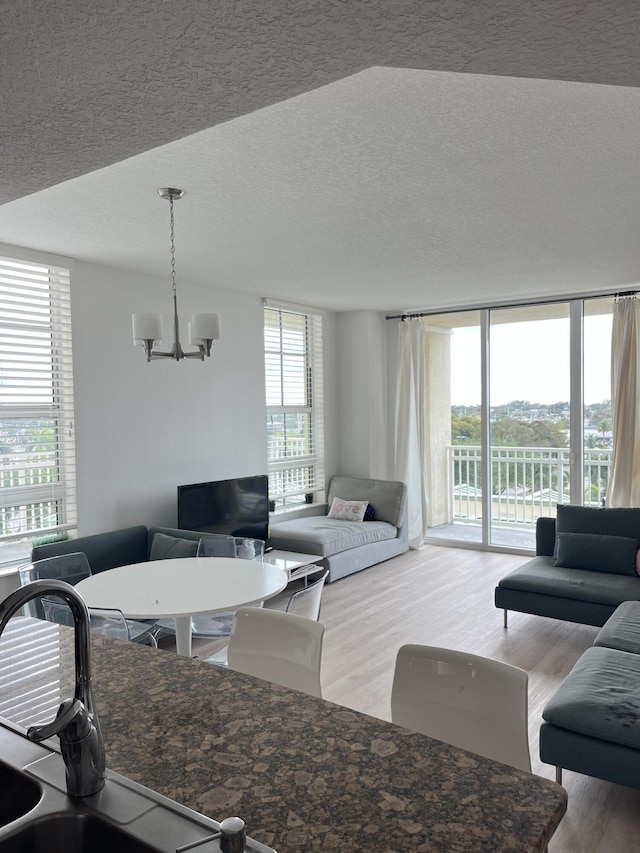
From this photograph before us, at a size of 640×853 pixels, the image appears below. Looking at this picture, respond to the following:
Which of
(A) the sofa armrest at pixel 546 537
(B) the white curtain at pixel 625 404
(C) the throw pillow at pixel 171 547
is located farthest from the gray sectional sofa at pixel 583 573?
(C) the throw pillow at pixel 171 547

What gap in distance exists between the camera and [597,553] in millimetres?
4355

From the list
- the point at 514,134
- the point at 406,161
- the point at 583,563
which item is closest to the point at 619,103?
the point at 514,134

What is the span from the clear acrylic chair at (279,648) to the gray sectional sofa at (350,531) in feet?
11.6

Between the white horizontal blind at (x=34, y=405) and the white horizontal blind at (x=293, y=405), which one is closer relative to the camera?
the white horizontal blind at (x=34, y=405)

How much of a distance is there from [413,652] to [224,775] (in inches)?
29.8

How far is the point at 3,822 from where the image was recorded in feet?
3.74

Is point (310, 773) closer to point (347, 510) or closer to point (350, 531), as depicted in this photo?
point (350, 531)

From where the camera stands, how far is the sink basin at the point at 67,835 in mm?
980

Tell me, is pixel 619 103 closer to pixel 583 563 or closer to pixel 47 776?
pixel 47 776

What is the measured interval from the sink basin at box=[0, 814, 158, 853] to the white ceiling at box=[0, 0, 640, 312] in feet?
4.84

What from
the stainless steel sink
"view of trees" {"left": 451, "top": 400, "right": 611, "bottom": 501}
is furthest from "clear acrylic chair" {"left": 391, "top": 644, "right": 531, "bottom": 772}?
"view of trees" {"left": 451, "top": 400, "right": 611, "bottom": 501}

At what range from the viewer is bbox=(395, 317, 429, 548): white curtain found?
7.12m

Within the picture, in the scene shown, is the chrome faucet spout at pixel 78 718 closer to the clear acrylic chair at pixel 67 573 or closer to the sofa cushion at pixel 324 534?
the clear acrylic chair at pixel 67 573

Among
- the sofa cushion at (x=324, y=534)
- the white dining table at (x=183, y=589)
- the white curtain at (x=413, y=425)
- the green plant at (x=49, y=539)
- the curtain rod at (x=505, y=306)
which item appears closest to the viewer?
the white dining table at (x=183, y=589)
